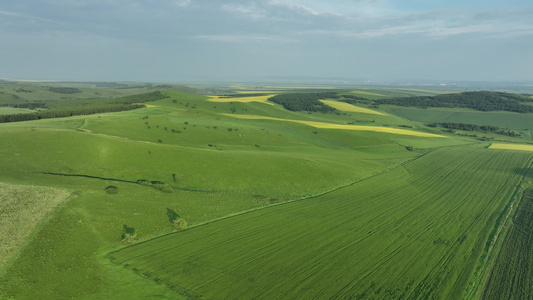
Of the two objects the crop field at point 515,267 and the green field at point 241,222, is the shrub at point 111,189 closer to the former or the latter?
the green field at point 241,222

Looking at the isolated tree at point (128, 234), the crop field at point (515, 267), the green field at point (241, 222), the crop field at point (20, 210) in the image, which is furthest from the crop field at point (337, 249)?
the crop field at point (20, 210)

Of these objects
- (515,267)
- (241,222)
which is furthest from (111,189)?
(515,267)

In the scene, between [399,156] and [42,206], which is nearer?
[42,206]

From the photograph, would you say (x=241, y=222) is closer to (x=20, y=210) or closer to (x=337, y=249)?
(x=337, y=249)

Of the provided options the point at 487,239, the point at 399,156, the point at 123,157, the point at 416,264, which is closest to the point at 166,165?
the point at 123,157

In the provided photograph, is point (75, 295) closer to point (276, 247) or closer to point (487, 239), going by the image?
point (276, 247)
